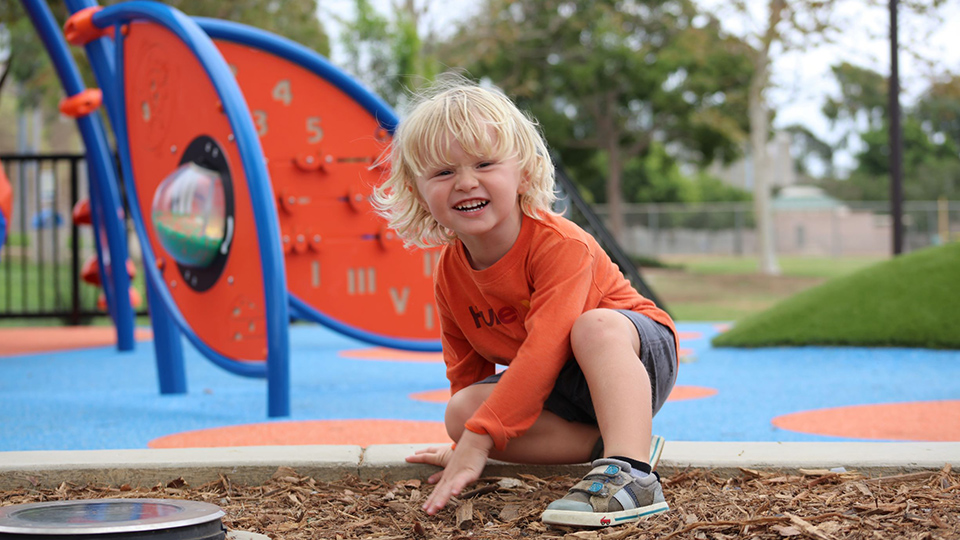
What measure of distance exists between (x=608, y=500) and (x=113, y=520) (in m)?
0.92

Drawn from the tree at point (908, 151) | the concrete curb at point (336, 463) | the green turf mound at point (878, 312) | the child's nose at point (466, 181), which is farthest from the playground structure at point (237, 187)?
the tree at point (908, 151)

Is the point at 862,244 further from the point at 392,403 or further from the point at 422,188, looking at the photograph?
the point at 422,188

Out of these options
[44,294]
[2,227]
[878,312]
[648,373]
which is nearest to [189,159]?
[2,227]

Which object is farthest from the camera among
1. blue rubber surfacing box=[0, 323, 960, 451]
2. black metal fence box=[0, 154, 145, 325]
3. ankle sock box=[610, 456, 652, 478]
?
black metal fence box=[0, 154, 145, 325]

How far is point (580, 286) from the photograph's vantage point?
204 centimetres

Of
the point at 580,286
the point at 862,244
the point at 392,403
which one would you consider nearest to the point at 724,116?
the point at 862,244

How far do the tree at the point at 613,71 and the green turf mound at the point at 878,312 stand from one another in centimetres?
1386

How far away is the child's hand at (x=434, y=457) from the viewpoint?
216cm

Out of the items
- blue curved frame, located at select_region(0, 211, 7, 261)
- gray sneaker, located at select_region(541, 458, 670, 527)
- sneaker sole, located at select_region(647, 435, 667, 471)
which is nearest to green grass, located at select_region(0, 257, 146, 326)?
blue curved frame, located at select_region(0, 211, 7, 261)

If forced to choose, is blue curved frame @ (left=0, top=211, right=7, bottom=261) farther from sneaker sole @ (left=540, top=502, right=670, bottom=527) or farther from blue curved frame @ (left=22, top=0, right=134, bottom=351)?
sneaker sole @ (left=540, top=502, right=670, bottom=527)

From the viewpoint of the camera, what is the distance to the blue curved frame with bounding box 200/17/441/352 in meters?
4.86

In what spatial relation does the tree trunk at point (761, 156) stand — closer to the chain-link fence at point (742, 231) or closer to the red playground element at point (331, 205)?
the chain-link fence at point (742, 231)

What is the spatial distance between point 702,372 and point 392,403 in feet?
6.99

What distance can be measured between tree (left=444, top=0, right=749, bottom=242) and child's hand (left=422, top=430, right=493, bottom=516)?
18.8m
